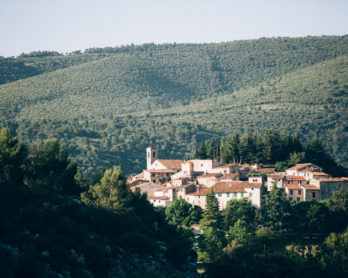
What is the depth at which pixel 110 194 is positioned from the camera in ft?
169

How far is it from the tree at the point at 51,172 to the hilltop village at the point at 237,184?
17606 millimetres

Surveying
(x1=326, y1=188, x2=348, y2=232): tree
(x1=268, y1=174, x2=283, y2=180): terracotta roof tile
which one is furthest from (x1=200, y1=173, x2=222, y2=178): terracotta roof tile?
(x1=326, y1=188, x2=348, y2=232): tree

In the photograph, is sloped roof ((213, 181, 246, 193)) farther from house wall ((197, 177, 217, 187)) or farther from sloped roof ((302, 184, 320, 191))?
sloped roof ((302, 184, 320, 191))

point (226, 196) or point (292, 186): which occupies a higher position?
point (292, 186)

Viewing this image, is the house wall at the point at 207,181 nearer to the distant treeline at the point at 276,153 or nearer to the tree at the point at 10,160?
the distant treeline at the point at 276,153

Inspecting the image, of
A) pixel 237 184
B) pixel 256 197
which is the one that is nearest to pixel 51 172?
pixel 256 197

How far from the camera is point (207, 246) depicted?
61.2 meters

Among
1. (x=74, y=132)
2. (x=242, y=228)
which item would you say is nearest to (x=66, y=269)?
(x=242, y=228)

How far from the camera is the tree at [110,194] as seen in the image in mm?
50219

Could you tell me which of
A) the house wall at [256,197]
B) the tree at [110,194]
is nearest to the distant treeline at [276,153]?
the house wall at [256,197]

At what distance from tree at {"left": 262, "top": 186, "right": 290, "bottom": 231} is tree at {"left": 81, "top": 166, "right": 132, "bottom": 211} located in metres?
20.0

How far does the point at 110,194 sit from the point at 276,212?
2259cm

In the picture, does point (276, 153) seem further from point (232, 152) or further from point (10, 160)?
point (10, 160)

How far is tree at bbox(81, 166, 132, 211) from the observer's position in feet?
165
